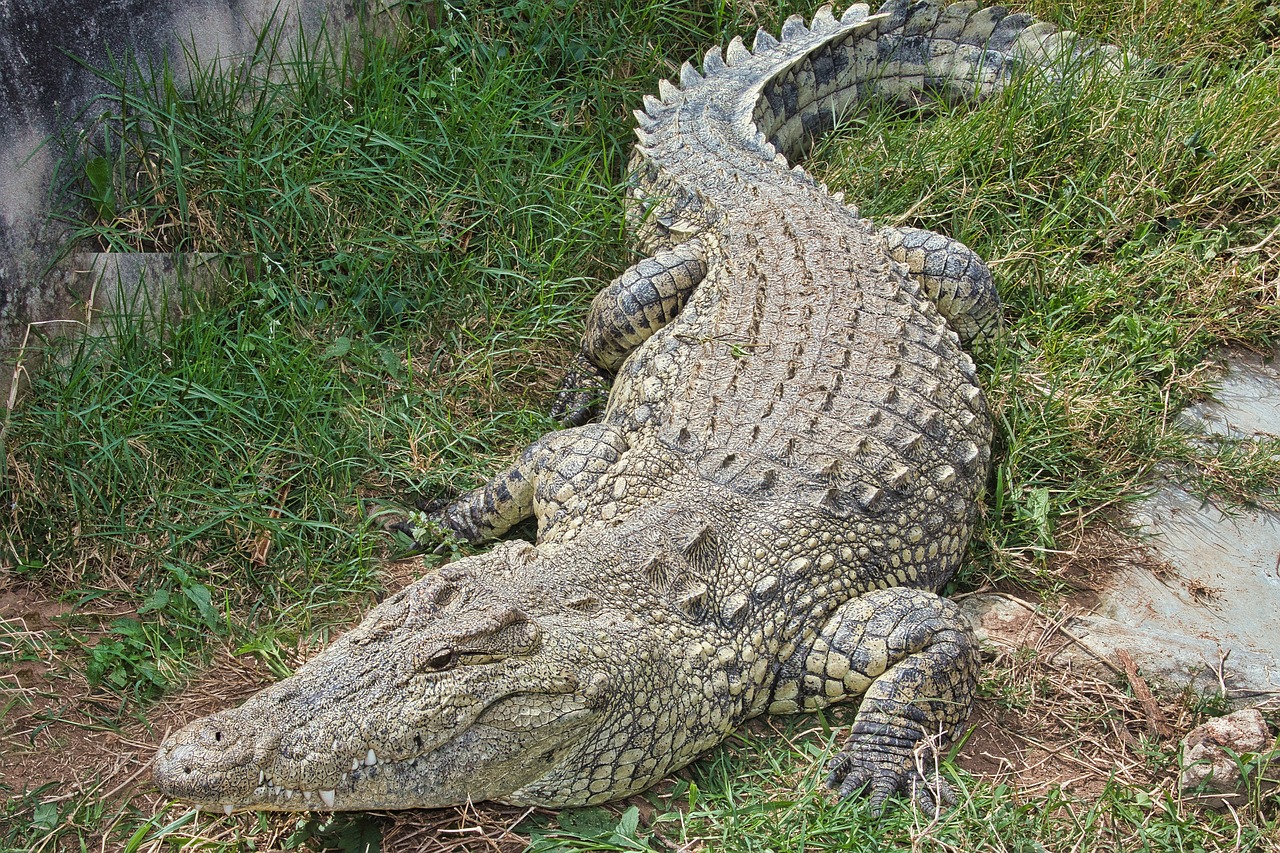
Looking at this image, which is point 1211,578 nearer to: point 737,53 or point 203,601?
point 737,53

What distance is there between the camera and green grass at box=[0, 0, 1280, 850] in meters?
3.30

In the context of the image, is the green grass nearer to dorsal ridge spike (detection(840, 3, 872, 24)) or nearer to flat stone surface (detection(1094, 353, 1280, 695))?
flat stone surface (detection(1094, 353, 1280, 695))

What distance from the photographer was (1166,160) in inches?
200

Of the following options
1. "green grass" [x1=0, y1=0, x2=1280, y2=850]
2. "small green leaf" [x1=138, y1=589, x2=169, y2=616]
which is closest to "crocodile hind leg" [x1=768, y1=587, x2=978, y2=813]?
"green grass" [x1=0, y1=0, x2=1280, y2=850]

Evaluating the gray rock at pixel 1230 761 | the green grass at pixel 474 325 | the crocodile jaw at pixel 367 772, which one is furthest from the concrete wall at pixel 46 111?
the gray rock at pixel 1230 761

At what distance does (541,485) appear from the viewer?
381 centimetres

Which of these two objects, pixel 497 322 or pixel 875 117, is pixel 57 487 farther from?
pixel 875 117

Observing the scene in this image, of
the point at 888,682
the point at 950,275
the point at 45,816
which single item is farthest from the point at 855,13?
the point at 45,816

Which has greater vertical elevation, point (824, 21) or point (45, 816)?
point (824, 21)

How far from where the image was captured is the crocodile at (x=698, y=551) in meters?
2.69

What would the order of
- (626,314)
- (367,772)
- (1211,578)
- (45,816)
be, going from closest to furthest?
(367,772), (45,816), (1211,578), (626,314)

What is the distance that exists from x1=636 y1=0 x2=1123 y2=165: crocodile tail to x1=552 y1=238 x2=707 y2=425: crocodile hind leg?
1030 mm

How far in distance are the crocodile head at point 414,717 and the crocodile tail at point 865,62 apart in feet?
10.5

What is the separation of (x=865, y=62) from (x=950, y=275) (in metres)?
1.65
